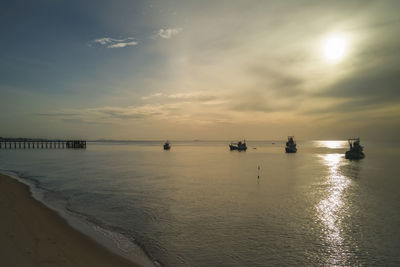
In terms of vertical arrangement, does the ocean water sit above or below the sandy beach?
below

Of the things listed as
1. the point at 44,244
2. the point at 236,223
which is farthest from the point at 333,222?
the point at 44,244

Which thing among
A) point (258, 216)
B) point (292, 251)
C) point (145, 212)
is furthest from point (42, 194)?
point (292, 251)

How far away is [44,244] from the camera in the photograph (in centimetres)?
895

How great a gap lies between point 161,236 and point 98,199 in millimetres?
9805

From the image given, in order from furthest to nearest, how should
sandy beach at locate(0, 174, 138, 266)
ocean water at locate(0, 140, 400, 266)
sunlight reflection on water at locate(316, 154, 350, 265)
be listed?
sunlight reflection on water at locate(316, 154, 350, 265)
ocean water at locate(0, 140, 400, 266)
sandy beach at locate(0, 174, 138, 266)

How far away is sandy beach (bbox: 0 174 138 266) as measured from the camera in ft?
25.0

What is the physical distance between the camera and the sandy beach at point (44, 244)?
7621mm

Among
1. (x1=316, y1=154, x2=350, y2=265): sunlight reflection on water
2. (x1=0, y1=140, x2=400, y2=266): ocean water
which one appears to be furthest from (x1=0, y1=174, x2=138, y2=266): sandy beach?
(x1=316, y1=154, x2=350, y2=265): sunlight reflection on water

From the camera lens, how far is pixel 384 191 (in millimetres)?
24500

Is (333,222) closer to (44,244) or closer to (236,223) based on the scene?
(236,223)

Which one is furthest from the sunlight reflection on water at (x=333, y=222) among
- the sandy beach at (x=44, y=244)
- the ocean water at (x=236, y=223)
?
the sandy beach at (x=44, y=244)

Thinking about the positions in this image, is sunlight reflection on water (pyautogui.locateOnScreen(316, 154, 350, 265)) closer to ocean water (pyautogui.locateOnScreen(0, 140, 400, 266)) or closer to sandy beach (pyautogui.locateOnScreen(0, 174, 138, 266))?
ocean water (pyautogui.locateOnScreen(0, 140, 400, 266))

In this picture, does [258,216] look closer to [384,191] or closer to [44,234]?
[44,234]

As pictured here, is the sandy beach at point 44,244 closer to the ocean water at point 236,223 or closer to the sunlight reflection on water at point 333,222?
the ocean water at point 236,223
